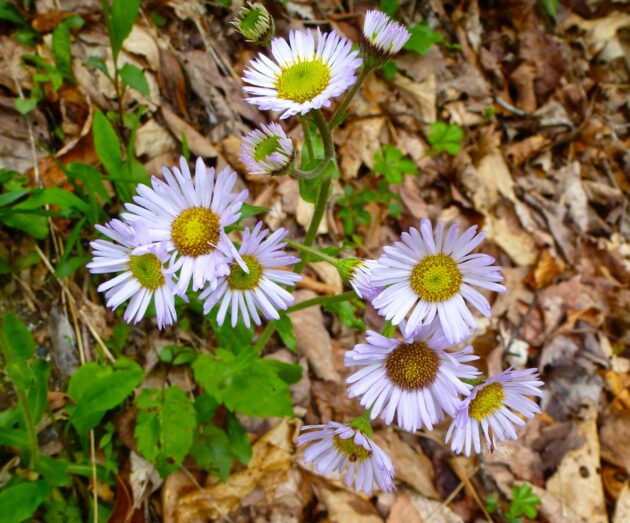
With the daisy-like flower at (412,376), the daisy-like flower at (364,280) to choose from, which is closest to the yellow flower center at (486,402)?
the daisy-like flower at (412,376)

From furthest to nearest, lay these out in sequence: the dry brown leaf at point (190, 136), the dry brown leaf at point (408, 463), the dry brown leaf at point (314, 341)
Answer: the dry brown leaf at point (190, 136)
the dry brown leaf at point (314, 341)
the dry brown leaf at point (408, 463)

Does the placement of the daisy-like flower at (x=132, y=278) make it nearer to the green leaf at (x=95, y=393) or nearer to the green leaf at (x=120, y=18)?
the green leaf at (x=95, y=393)

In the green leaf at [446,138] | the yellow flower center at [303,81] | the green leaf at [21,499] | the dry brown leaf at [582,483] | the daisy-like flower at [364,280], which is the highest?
the green leaf at [446,138]

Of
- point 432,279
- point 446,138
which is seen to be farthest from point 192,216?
point 446,138

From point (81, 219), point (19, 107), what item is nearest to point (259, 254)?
point (81, 219)

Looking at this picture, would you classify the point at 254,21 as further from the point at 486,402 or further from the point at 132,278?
the point at 486,402

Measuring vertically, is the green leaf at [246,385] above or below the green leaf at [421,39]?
below

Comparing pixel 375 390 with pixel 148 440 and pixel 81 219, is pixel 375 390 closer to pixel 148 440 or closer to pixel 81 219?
pixel 148 440
